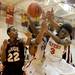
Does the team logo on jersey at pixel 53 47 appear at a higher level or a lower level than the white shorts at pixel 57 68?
higher

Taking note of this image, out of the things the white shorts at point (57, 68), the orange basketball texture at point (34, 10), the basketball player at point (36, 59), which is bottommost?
the white shorts at point (57, 68)

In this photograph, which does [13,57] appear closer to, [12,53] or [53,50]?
[12,53]

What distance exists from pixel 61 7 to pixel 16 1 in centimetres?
85

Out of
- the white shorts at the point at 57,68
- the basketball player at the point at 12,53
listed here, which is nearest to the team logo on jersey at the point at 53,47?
the white shorts at the point at 57,68

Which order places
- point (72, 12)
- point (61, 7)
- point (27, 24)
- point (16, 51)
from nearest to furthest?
point (16, 51) < point (27, 24) < point (61, 7) < point (72, 12)

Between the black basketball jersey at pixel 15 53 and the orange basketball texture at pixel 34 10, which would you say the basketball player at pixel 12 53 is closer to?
the black basketball jersey at pixel 15 53

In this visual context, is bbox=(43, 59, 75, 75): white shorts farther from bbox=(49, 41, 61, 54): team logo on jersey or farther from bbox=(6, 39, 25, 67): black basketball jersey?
bbox=(6, 39, 25, 67): black basketball jersey

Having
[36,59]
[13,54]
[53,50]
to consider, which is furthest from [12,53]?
[53,50]

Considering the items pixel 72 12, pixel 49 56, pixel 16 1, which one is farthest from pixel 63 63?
pixel 72 12

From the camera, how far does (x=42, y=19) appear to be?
7.04 feet

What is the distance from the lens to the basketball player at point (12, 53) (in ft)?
6.93

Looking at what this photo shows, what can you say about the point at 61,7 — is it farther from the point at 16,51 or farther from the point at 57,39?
the point at 16,51

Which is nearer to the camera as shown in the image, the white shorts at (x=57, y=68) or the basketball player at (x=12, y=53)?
the basketball player at (x=12, y=53)

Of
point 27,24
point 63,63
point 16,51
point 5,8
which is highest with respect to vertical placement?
point 5,8
